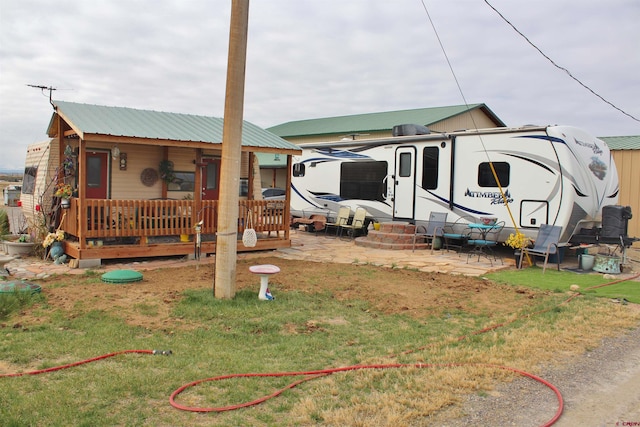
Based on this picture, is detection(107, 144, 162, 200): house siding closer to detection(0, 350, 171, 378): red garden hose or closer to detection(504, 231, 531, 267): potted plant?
detection(0, 350, 171, 378): red garden hose

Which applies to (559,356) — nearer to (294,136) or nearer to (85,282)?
(85,282)

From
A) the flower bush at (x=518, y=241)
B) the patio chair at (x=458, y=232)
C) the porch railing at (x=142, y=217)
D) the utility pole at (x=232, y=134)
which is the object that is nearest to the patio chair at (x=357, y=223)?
the patio chair at (x=458, y=232)

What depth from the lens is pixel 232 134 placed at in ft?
21.4

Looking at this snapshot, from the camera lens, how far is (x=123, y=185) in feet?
37.9

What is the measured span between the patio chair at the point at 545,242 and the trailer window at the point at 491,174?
1.40m

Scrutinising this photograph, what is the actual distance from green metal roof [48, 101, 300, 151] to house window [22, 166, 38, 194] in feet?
3.34

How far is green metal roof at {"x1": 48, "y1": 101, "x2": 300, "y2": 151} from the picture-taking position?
9.59m

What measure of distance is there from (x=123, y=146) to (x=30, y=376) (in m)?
8.16

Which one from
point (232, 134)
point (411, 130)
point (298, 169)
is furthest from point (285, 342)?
point (298, 169)

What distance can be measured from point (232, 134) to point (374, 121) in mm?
18560

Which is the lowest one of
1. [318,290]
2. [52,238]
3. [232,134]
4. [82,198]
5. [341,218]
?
[318,290]

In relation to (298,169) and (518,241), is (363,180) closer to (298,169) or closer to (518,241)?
(298,169)

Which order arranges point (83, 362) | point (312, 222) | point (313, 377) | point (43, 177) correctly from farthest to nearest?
point (312, 222) < point (43, 177) < point (83, 362) < point (313, 377)

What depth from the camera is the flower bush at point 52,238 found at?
32.4 ft
